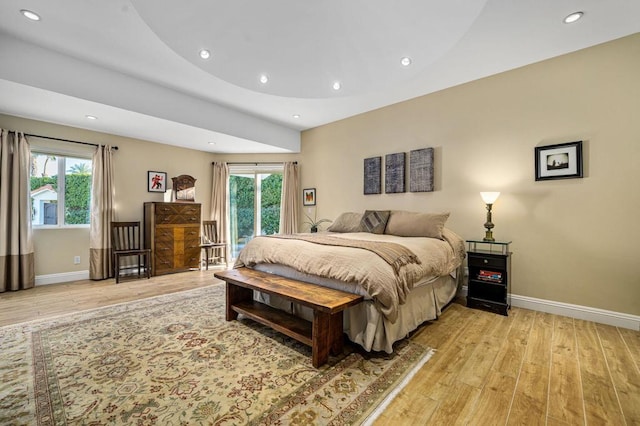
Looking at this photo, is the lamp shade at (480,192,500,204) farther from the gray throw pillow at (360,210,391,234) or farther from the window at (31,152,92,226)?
the window at (31,152,92,226)

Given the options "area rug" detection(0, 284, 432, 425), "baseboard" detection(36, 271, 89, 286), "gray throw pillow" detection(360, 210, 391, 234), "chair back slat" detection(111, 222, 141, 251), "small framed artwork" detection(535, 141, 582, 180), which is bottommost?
"area rug" detection(0, 284, 432, 425)

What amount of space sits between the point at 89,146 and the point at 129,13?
117 inches

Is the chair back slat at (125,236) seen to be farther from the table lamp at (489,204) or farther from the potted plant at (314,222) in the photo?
the table lamp at (489,204)

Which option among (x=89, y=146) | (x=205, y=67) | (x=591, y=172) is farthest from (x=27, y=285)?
(x=591, y=172)

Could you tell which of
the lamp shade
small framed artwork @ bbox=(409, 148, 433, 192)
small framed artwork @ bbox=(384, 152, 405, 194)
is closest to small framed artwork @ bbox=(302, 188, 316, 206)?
small framed artwork @ bbox=(384, 152, 405, 194)

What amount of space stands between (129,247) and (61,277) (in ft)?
3.04

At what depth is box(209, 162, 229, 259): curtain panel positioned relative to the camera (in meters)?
5.85

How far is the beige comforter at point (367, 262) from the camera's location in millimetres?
1965

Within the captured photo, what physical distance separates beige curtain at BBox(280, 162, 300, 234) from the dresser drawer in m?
3.34

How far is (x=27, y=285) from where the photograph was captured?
149 inches

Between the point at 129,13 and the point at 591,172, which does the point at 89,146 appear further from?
the point at 591,172

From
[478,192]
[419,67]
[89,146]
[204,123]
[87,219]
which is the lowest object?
[87,219]

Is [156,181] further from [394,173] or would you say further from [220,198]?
[394,173]

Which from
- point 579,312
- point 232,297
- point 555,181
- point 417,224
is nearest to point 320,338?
point 232,297
